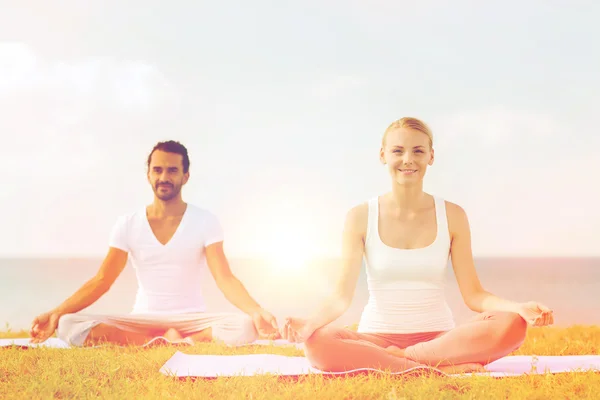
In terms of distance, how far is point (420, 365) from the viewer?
4152 millimetres

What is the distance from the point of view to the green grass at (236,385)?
A: 12.1 ft

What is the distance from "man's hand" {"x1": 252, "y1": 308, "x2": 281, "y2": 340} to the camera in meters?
5.64

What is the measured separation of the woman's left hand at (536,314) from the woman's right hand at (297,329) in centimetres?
128

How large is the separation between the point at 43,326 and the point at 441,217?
3.66m

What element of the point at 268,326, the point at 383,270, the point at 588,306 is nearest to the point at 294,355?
the point at 268,326

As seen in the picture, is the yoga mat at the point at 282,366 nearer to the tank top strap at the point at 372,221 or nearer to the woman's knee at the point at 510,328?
the woman's knee at the point at 510,328

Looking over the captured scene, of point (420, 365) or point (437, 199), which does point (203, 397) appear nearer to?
point (420, 365)

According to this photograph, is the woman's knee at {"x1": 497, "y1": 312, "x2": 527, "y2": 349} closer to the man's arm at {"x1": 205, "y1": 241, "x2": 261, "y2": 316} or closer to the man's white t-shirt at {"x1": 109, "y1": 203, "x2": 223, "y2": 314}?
the man's arm at {"x1": 205, "y1": 241, "x2": 261, "y2": 316}

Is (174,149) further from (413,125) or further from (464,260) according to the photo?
(464,260)

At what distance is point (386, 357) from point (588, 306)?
736 inches

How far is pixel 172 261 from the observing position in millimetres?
6348

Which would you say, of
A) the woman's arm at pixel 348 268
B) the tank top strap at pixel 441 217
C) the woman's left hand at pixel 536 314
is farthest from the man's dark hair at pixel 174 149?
the woman's left hand at pixel 536 314

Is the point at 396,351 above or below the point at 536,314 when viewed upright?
below

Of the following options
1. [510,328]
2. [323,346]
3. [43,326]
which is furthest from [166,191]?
[510,328]
